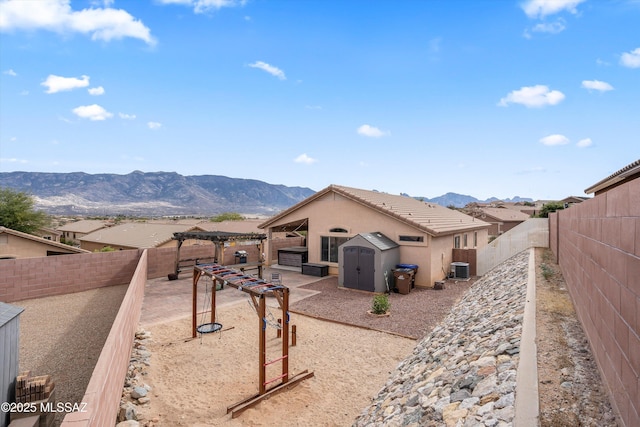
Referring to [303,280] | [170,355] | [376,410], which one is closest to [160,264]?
[303,280]

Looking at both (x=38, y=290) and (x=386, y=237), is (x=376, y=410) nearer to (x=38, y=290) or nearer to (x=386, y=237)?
(x=386, y=237)

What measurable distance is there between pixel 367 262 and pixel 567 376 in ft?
40.5

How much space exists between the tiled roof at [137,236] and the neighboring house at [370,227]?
524 inches

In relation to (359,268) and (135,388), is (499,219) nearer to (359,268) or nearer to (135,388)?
(359,268)

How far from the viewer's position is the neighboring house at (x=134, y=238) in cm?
3161

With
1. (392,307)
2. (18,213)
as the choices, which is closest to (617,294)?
(392,307)

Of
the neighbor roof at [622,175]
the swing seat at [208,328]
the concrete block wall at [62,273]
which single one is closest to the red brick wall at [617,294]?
the neighbor roof at [622,175]

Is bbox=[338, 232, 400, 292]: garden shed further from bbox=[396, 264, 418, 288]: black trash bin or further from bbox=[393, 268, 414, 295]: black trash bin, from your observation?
bbox=[393, 268, 414, 295]: black trash bin

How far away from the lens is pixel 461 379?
17.7ft

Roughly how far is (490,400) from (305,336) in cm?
729

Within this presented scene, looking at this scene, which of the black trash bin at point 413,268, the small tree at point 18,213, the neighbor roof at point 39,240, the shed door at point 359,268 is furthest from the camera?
the small tree at point 18,213

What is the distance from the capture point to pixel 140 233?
36.8m

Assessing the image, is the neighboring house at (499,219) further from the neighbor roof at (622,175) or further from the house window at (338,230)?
the neighbor roof at (622,175)

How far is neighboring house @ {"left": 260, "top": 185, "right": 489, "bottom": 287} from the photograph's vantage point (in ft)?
59.2
